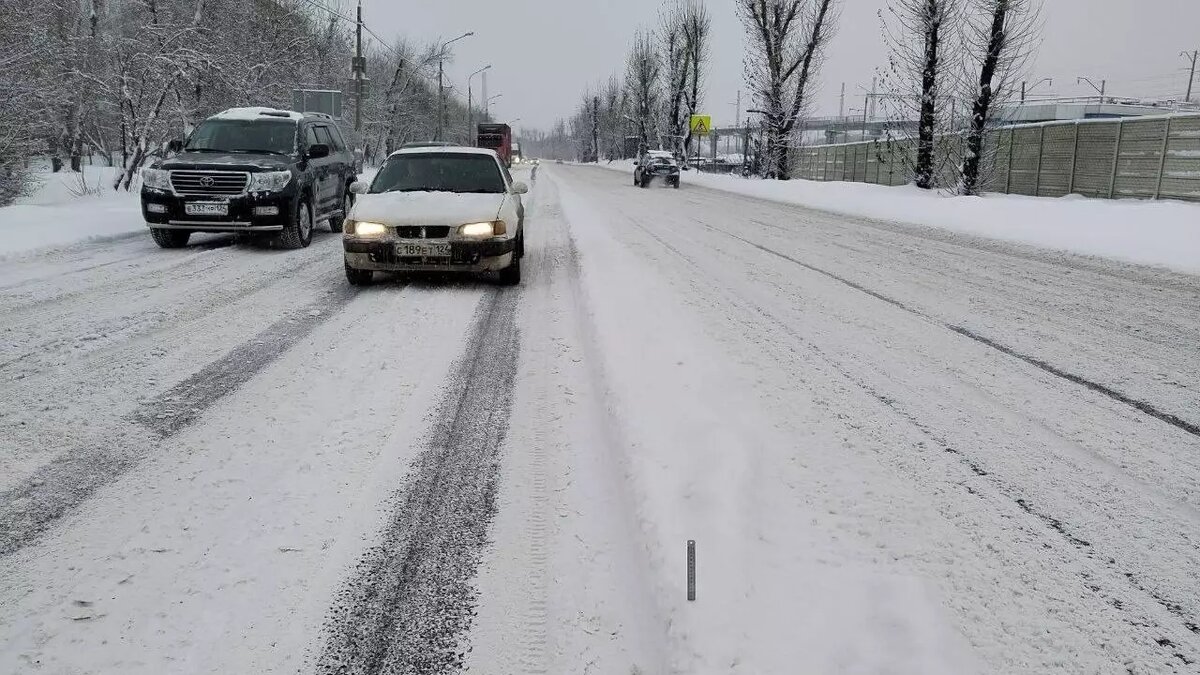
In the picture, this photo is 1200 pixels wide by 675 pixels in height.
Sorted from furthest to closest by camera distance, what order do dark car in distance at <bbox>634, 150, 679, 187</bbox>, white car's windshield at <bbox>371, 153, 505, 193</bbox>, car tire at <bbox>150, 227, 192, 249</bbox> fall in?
dark car in distance at <bbox>634, 150, 679, 187</bbox>, car tire at <bbox>150, 227, 192, 249</bbox>, white car's windshield at <bbox>371, 153, 505, 193</bbox>

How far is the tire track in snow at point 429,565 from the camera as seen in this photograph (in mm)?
2180

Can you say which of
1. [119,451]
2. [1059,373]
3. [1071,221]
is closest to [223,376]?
[119,451]

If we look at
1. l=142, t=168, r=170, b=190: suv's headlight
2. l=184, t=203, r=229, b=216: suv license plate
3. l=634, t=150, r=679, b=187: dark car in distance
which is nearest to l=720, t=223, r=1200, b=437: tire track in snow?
l=184, t=203, r=229, b=216: suv license plate

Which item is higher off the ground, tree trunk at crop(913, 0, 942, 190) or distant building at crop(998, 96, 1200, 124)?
distant building at crop(998, 96, 1200, 124)

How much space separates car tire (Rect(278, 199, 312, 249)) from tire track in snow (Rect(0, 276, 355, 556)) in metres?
5.62

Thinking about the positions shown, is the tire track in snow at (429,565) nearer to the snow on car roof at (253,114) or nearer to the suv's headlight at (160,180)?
the suv's headlight at (160,180)

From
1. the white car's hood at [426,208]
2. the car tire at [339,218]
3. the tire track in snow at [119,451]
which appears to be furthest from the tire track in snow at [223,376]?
the car tire at [339,218]

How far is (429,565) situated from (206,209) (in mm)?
9186

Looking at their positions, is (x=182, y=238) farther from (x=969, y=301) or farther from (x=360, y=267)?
(x=969, y=301)

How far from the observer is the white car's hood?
7492mm

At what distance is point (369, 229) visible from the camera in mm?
7508

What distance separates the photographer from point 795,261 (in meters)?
9.61

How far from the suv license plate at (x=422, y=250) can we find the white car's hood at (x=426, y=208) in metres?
0.21

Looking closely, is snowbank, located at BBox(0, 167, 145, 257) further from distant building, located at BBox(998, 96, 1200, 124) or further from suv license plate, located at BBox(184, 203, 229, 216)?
distant building, located at BBox(998, 96, 1200, 124)
